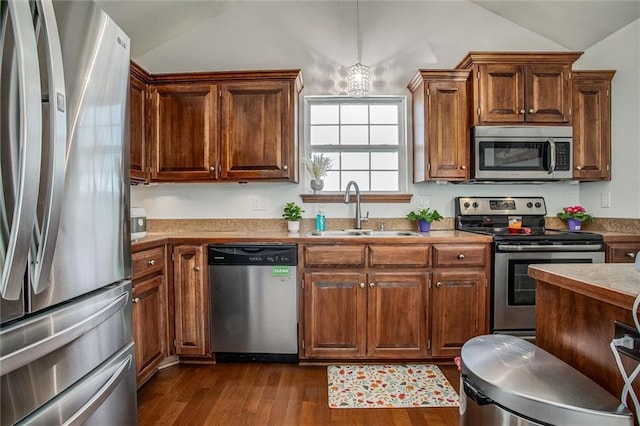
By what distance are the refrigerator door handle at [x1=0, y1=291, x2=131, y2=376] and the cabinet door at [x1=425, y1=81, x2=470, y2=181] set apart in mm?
2376

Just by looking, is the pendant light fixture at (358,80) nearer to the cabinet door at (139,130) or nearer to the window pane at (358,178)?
the window pane at (358,178)

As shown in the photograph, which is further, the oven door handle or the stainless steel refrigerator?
the oven door handle

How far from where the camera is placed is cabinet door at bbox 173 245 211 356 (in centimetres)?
231

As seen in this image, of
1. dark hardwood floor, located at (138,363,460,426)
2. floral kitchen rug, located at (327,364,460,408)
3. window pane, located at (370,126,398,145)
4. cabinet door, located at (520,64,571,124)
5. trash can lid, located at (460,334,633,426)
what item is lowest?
dark hardwood floor, located at (138,363,460,426)

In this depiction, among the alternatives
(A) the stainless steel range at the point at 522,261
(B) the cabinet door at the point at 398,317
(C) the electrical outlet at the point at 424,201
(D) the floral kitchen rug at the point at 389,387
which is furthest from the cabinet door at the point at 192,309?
(A) the stainless steel range at the point at 522,261

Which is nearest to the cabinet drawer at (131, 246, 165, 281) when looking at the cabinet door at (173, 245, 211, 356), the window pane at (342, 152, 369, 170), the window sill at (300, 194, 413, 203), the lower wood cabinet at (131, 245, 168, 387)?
the lower wood cabinet at (131, 245, 168, 387)

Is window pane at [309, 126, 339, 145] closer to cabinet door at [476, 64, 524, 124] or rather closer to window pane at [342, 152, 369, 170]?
window pane at [342, 152, 369, 170]

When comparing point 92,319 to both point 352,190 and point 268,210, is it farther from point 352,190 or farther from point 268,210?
point 352,190

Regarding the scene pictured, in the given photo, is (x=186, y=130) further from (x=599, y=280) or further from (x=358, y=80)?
(x=599, y=280)

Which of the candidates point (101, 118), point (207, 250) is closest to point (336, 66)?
point (207, 250)

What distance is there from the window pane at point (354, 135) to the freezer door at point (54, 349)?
7.72ft

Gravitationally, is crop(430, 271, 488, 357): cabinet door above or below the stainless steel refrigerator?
below

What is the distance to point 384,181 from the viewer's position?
3057mm

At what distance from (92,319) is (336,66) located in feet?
9.05
